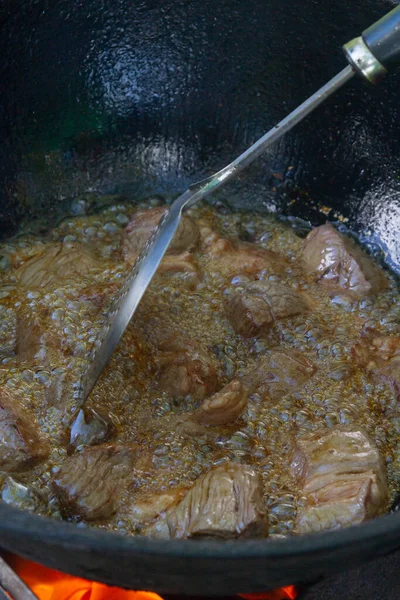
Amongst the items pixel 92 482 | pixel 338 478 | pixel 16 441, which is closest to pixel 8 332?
pixel 16 441

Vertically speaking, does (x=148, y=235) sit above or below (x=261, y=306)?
above

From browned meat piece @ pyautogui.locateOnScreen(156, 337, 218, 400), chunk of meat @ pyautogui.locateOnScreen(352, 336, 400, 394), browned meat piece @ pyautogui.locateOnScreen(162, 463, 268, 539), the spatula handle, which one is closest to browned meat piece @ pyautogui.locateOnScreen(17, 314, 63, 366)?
browned meat piece @ pyautogui.locateOnScreen(156, 337, 218, 400)

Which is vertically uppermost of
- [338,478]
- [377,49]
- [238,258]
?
[377,49]

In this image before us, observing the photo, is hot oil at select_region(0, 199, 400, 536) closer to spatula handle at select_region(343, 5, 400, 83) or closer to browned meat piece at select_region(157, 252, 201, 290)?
browned meat piece at select_region(157, 252, 201, 290)

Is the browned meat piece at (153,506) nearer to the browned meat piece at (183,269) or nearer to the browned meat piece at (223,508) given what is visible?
the browned meat piece at (223,508)

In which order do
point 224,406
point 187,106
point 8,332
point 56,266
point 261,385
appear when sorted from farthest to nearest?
1. point 187,106
2. point 56,266
3. point 8,332
4. point 261,385
5. point 224,406

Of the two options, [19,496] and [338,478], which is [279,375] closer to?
[338,478]

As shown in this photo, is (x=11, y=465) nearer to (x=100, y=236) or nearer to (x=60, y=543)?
(x=60, y=543)
